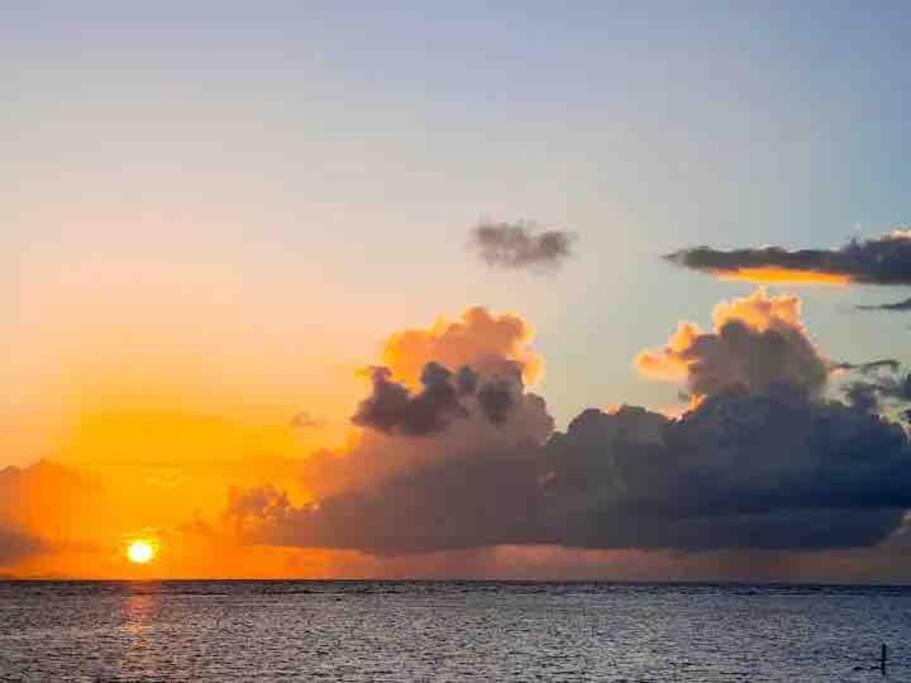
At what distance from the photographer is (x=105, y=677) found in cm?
12506

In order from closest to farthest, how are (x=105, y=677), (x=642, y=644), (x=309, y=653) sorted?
(x=105, y=677) < (x=309, y=653) < (x=642, y=644)

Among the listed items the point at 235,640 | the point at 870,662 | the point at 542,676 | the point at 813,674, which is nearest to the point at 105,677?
the point at 542,676

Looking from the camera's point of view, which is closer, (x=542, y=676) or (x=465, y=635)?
(x=542, y=676)

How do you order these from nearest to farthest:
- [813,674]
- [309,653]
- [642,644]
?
[813,674] < [309,653] < [642,644]

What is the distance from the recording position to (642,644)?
178m


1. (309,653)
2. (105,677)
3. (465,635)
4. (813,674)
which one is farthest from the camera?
(465,635)

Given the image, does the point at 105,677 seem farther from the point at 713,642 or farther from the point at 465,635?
the point at 713,642

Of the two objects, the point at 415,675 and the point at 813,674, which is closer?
the point at 415,675

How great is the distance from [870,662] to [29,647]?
9778 centimetres

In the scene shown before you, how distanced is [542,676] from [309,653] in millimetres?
34943

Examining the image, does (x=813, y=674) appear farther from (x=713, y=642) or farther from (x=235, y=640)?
(x=235, y=640)

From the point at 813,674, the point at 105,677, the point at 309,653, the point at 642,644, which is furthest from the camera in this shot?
the point at 642,644

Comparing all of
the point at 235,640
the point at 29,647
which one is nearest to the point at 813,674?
the point at 235,640

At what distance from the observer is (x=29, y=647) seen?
165m
